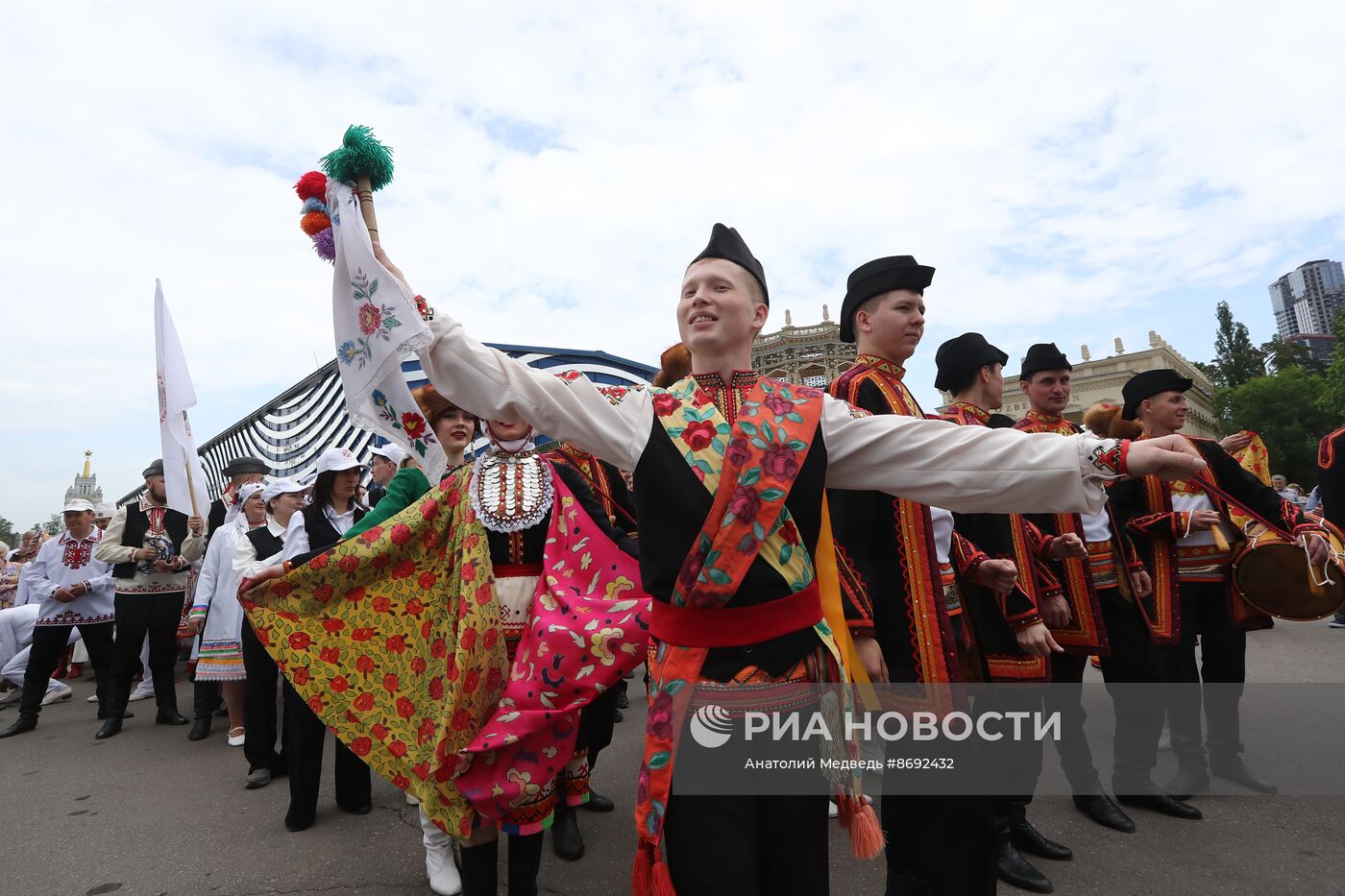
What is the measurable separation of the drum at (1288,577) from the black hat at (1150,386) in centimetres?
89

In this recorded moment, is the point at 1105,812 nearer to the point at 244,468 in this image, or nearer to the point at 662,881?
the point at 662,881

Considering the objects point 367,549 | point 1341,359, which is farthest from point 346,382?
point 1341,359

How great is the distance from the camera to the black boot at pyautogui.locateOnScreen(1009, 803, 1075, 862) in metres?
3.27

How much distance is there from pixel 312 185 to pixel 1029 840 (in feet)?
13.0

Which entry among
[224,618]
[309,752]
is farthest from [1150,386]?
[224,618]

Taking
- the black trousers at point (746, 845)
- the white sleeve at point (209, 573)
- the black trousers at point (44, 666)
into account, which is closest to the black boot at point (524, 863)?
the black trousers at point (746, 845)

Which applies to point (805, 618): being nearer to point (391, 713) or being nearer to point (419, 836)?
point (391, 713)

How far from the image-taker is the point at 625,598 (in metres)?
2.98

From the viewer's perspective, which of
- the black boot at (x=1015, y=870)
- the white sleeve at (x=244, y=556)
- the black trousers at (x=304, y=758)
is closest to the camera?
the black boot at (x=1015, y=870)

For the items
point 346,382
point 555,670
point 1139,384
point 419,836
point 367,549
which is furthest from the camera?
point 1139,384

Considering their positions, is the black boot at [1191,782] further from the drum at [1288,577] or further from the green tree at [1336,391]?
the green tree at [1336,391]

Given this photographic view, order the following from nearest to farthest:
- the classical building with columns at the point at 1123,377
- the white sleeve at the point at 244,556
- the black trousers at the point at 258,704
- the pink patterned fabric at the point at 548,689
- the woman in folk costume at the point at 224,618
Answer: the pink patterned fabric at the point at 548,689
the black trousers at the point at 258,704
the white sleeve at the point at 244,556
the woman in folk costume at the point at 224,618
the classical building with columns at the point at 1123,377

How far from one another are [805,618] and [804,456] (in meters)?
0.40

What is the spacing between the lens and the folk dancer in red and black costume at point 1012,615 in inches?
114
